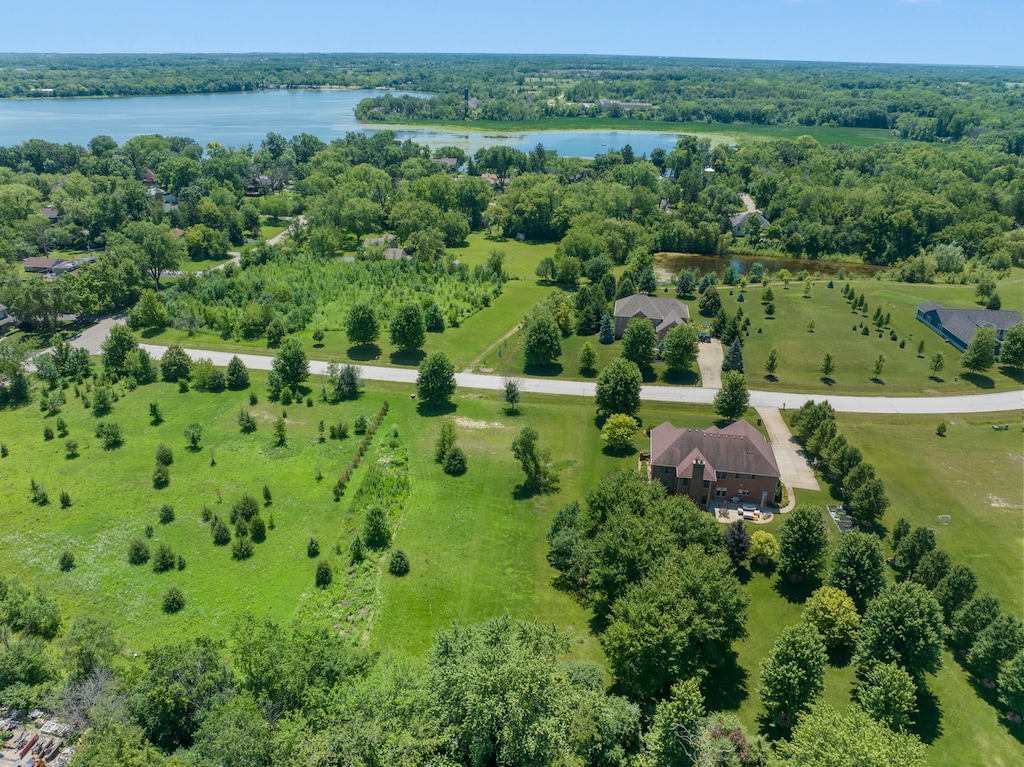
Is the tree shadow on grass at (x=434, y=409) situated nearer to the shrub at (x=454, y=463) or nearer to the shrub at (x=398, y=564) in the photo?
the shrub at (x=454, y=463)

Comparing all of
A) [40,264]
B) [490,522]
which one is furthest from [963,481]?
[40,264]

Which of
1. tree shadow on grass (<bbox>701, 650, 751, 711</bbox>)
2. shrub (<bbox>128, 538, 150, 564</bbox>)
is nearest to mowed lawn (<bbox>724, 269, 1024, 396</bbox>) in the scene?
tree shadow on grass (<bbox>701, 650, 751, 711</bbox>)

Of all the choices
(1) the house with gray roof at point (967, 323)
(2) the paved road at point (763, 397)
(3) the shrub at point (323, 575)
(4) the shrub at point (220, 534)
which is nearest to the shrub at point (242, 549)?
(4) the shrub at point (220, 534)

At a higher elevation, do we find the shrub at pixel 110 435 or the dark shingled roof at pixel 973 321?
the dark shingled roof at pixel 973 321

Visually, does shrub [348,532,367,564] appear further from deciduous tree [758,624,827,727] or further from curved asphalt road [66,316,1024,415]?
curved asphalt road [66,316,1024,415]

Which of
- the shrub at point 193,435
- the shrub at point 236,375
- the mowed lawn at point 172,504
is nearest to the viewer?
the mowed lawn at point 172,504

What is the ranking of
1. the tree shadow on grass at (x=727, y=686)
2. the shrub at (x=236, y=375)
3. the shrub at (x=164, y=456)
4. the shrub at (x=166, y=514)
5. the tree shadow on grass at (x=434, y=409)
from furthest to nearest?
the shrub at (x=236, y=375) < the tree shadow on grass at (x=434, y=409) < the shrub at (x=164, y=456) < the shrub at (x=166, y=514) < the tree shadow on grass at (x=727, y=686)

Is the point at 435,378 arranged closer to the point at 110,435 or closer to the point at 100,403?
the point at 110,435
